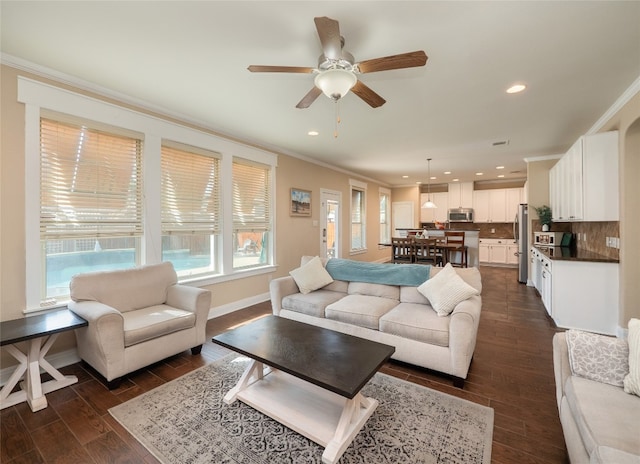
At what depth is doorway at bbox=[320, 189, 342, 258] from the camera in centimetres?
614

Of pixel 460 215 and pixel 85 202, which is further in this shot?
pixel 460 215

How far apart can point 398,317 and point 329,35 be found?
2.24 meters

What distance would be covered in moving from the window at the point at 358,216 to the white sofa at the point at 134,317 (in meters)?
4.95

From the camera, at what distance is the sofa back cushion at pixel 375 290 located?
3.12 meters

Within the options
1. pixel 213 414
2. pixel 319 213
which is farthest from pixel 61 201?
pixel 319 213

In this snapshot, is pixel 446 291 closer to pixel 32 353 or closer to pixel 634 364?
pixel 634 364

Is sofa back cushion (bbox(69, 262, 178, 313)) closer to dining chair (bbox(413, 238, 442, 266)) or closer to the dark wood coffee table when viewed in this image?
the dark wood coffee table

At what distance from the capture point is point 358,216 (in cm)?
772

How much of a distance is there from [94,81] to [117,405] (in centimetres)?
284

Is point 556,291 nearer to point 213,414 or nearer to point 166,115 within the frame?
point 213,414

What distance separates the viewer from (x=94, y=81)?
2.66 metres

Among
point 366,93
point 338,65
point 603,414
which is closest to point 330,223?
point 366,93

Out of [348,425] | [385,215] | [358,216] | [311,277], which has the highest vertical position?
[385,215]

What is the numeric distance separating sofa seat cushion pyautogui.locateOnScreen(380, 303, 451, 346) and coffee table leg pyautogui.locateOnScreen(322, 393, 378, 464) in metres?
0.72
